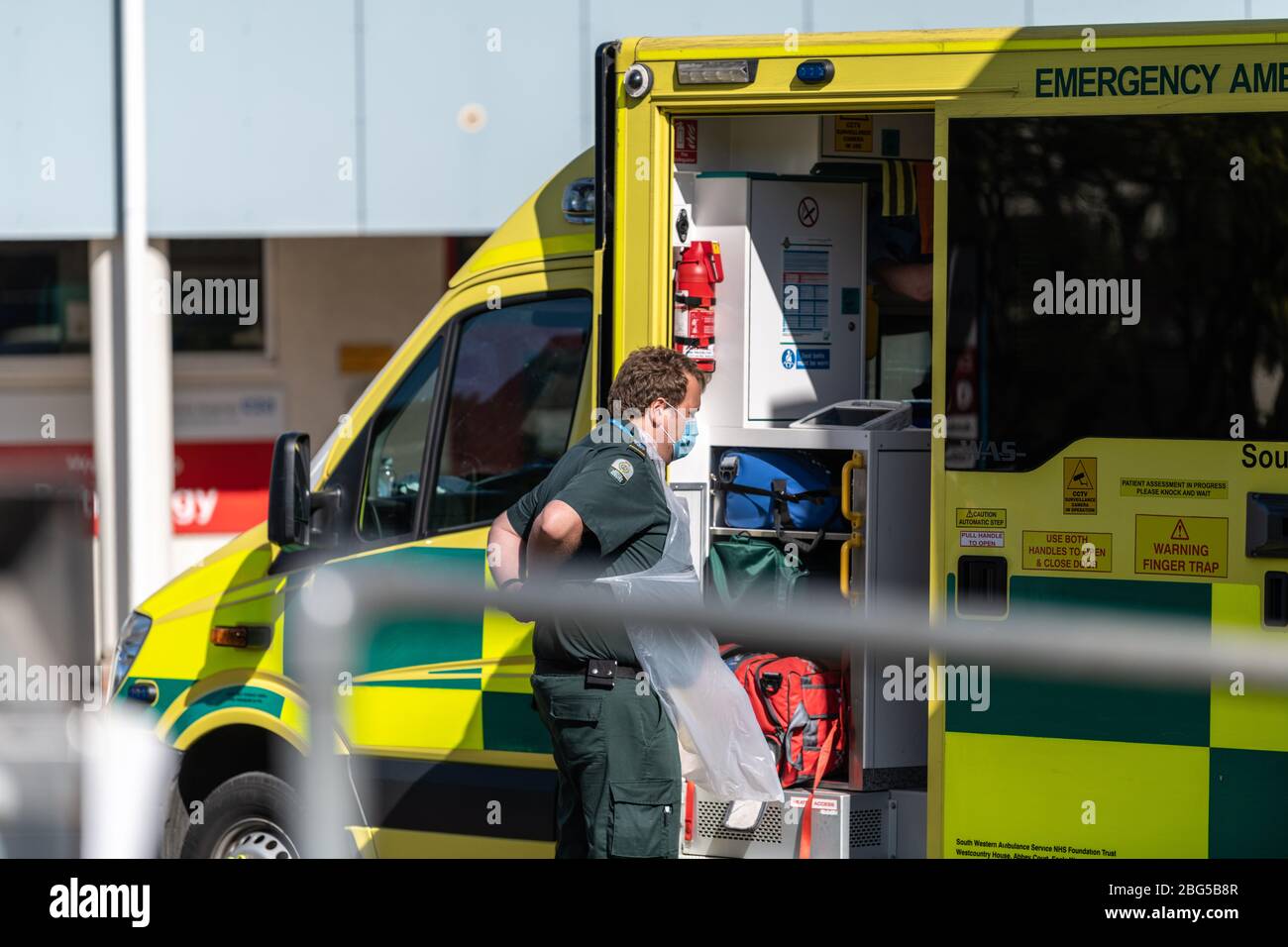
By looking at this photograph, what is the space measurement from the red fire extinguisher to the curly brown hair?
764mm

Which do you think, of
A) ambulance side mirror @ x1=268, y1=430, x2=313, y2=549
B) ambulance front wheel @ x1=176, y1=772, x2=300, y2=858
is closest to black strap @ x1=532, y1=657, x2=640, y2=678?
ambulance side mirror @ x1=268, y1=430, x2=313, y2=549

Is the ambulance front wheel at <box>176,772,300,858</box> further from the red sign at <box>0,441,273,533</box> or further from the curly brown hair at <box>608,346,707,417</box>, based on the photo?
the red sign at <box>0,441,273,533</box>

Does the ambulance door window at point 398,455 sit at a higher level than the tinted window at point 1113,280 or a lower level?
lower

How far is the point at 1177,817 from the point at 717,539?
1563 millimetres

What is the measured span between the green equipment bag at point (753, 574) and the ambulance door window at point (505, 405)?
0.64 meters

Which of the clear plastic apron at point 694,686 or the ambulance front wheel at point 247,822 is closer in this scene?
the clear plastic apron at point 694,686

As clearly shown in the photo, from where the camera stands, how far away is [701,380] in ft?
13.2

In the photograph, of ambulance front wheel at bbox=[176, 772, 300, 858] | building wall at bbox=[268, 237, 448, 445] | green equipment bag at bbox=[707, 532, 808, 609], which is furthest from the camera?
building wall at bbox=[268, 237, 448, 445]

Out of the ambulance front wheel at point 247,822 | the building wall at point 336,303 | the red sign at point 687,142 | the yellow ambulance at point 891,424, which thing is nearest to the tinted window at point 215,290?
the building wall at point 336,303

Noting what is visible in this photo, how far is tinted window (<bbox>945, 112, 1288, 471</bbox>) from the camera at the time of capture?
3895mm

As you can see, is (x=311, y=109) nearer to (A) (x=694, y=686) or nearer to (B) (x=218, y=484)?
(B) (x=218, y=484)

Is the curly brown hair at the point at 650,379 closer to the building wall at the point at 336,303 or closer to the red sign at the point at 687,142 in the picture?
the red sign at the point at 687,142

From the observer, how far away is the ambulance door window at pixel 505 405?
489cm

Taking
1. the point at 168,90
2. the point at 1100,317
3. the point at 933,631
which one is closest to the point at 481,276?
the point at 1100,317
